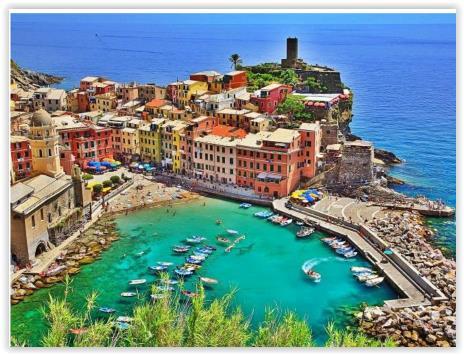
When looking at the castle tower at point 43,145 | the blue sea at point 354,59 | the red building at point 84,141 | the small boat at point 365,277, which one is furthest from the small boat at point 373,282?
the red building at point 84,141

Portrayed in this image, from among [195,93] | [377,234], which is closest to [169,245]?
[377,234]

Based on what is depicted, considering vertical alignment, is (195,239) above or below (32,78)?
below

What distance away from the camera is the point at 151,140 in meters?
26.2

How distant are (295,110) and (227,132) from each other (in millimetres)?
3938

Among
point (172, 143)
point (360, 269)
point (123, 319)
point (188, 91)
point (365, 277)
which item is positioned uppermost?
point (188, 91)

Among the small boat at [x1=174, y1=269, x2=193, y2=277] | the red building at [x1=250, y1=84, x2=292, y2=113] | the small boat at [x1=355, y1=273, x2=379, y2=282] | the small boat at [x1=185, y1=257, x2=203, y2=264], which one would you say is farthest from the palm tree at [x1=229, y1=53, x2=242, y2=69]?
the small boat at [x1=355, y1=273, x2=379, y2=282]

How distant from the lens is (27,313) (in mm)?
14656

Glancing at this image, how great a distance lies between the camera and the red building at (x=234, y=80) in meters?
29.5

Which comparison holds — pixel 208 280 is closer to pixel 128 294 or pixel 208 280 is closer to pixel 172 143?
pixel 128 294

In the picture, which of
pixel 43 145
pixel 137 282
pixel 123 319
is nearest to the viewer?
pixel 123 319

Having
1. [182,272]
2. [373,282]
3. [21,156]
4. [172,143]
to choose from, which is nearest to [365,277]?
[373,282]

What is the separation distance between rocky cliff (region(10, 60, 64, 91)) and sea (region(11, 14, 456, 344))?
85 centimetres

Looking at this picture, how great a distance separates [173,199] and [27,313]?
28.7 feet

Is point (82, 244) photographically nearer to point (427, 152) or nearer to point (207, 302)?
point (207, 302)
